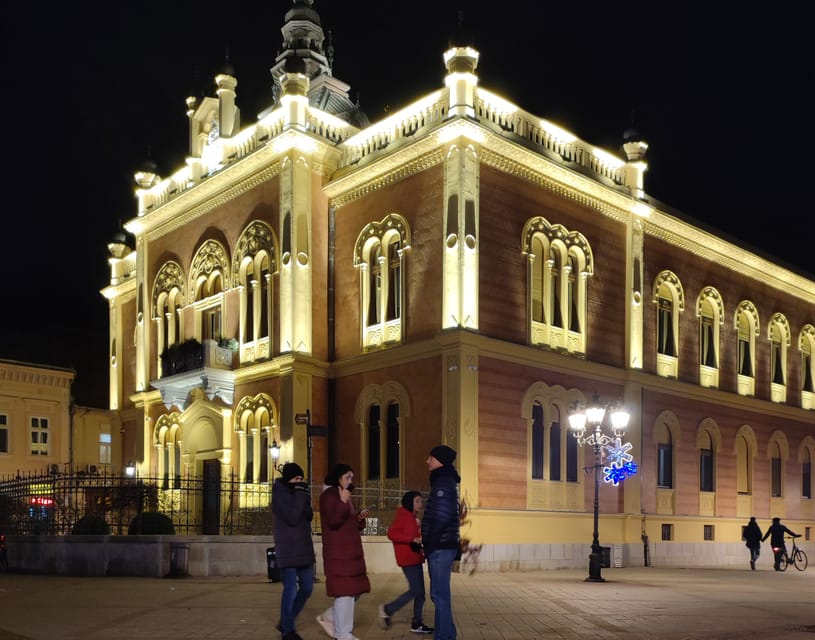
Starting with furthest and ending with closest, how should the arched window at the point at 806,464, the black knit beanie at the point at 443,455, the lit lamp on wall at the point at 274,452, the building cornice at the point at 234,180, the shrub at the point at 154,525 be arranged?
the arched window at the point at 806,464 → the building cornice at the point at 234,180 → the lit lamp on wall at the point at 274,452 → the shrub at the point at 154,525 → the black knit beanie at the point at 443,455

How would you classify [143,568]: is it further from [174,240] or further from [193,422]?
[174,240]

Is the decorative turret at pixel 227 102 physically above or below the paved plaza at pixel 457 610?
above

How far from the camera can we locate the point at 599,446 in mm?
23812

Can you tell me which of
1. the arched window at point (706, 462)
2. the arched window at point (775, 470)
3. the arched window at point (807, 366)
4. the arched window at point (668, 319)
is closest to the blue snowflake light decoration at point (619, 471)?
the arched window at point (668, 319)

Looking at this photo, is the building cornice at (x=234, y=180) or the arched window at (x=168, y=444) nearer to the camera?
the building cornice at (x=234, y=180)

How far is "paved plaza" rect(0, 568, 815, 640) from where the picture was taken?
11922 mm

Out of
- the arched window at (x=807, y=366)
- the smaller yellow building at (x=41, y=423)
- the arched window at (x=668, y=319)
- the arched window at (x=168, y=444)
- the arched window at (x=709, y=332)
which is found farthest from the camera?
the smaller yellow building at (x=41, y=423)

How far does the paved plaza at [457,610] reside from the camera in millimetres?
11922

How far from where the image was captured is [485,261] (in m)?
25.9

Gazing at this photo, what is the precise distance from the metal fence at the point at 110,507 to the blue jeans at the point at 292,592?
1001 centimetres

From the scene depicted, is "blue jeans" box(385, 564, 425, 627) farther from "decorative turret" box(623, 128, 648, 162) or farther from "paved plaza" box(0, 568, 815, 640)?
"decorative turret" box(623, 128, 648, 162)

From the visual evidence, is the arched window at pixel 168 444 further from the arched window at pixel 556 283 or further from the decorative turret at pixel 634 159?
the decorative turret at pixel 634 159

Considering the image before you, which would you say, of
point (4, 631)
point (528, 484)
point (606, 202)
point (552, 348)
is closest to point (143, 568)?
point (4, 631)

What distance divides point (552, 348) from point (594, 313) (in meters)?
2.40
